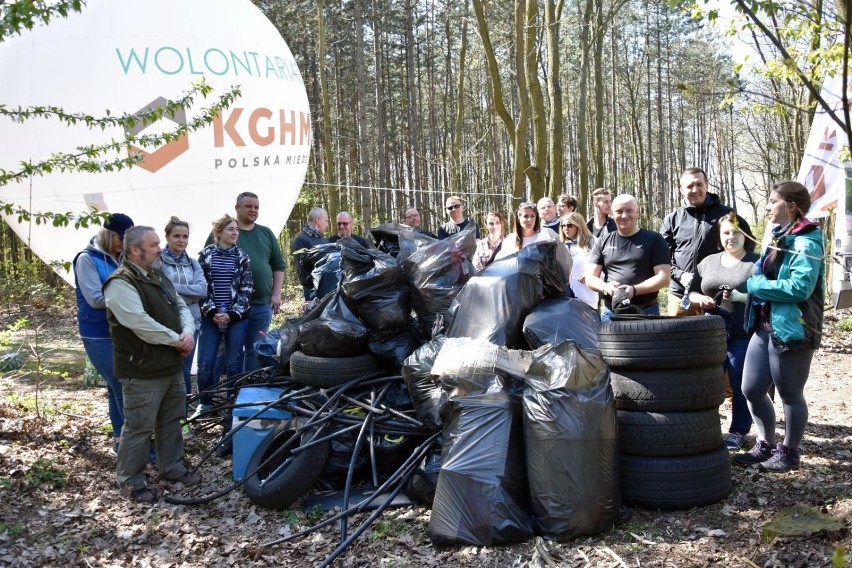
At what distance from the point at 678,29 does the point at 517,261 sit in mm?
37794

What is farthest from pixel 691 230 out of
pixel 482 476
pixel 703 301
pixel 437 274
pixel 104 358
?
pixel 104 358

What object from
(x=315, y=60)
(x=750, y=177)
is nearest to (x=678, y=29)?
(x=750, y=177)

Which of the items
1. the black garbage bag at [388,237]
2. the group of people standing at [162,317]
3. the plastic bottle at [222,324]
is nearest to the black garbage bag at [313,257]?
the group of people standing at [162,317]

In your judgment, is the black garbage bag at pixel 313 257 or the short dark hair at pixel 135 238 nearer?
the short dark hair at pixel 135 238

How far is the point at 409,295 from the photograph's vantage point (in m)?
5.39

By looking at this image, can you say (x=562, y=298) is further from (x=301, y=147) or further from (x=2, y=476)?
(x=301, y=147)

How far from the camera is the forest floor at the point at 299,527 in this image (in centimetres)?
332

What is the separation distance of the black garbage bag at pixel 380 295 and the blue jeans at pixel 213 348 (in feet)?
4.09

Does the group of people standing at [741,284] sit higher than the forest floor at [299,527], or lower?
higher

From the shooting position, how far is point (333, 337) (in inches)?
201

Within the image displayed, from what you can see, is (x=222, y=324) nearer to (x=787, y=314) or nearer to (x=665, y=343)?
(x=665, y=343)

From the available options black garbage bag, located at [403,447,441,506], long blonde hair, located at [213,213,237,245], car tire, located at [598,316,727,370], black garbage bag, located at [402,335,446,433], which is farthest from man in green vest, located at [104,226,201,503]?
car tire, located at [598,316,727,370]

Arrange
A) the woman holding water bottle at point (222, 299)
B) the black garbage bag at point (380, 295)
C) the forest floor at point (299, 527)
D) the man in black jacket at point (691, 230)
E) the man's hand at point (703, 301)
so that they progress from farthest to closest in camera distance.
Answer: the woman holding water bottle at point (222, 299)
the black garbage bag at point (380, 295)
the man in black jacket at point (691, 230)
the man's hand at point (703, 301)
the forest floor at point (299, 527)

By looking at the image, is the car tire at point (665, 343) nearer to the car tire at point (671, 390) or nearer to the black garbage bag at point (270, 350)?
the car tire at point (671, 390)
